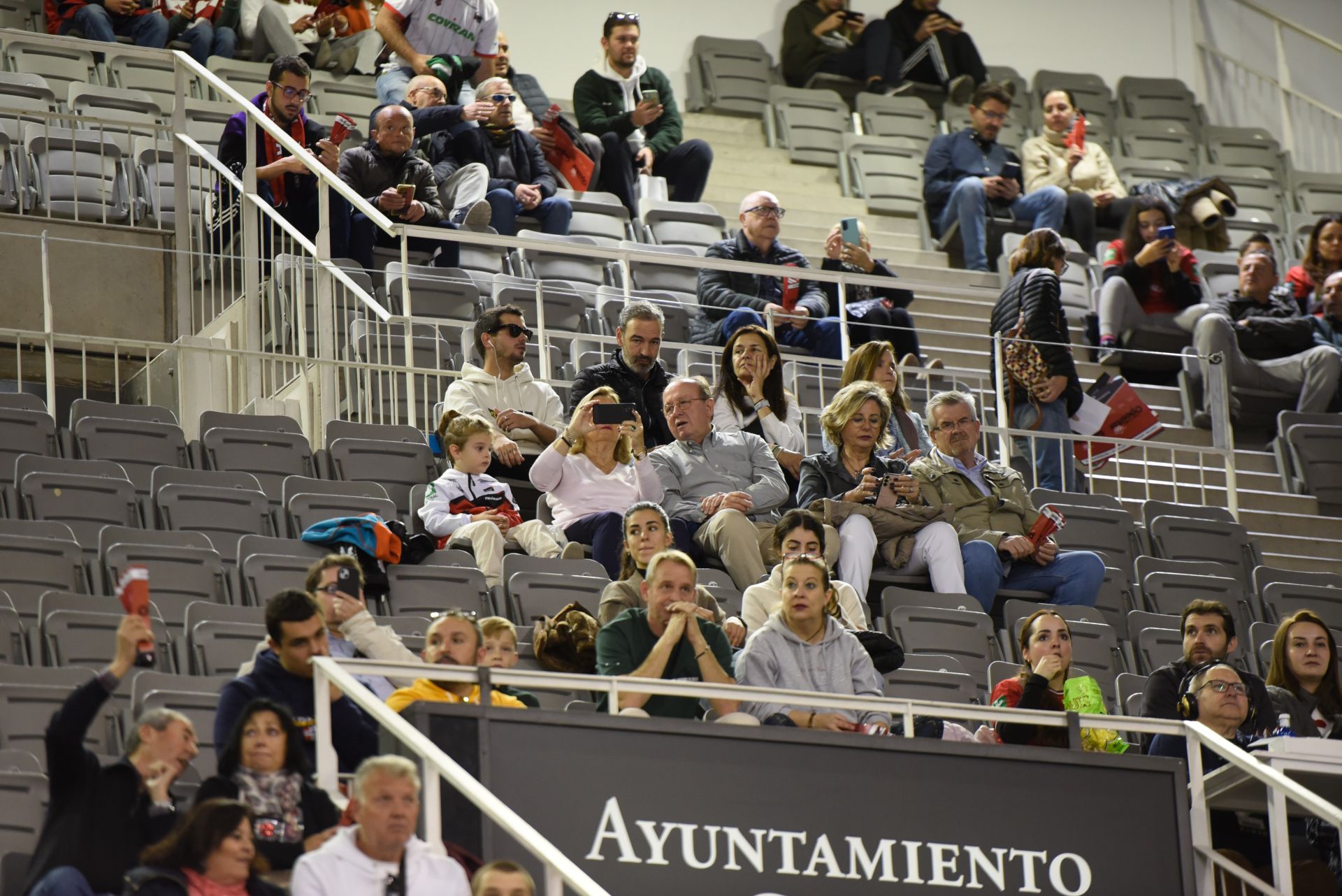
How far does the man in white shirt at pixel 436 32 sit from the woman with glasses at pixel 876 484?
4502 mm

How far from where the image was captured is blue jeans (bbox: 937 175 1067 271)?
44.6ft

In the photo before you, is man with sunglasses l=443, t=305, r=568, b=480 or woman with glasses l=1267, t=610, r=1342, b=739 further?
man with sunglasses l=443, t=305, r=568, b=480

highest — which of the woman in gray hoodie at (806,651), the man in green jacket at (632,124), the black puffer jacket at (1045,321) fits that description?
the man in green jacket at (632,124)

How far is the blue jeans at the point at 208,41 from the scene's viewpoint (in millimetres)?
13055

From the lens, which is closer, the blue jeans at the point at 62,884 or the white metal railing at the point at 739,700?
the blue jeans at the point at 62,884

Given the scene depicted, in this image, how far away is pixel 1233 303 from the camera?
41.0ft

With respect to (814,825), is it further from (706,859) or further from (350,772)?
(350,772)

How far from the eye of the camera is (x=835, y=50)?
1561 cm

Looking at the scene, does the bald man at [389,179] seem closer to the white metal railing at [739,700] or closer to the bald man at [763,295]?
the bald man at [763,295]

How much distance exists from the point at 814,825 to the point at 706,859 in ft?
Answer: 1.04

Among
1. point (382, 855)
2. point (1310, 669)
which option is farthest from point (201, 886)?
point (1310, 669)

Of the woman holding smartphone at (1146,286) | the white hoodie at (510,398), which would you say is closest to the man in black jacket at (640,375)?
the white hoodie at (510,398)

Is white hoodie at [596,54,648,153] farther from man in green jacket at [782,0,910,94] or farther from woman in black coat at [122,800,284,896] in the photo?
woman in black coat at [122,800,284,896]

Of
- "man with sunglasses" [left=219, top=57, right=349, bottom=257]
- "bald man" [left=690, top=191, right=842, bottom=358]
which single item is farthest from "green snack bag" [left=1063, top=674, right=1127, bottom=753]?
"man with sunglasses" [left=219, top=57, right=349, bottom=257]
